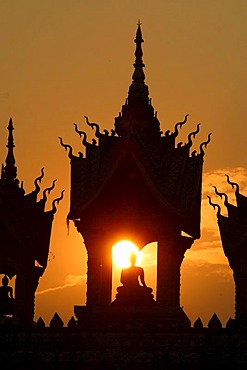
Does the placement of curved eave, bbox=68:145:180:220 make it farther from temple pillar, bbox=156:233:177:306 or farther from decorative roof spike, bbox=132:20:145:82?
decorative roof spike, bbox=132:20:145:82

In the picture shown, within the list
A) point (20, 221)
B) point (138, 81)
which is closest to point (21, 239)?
point (20, 221)

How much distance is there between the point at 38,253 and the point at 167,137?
7163mm

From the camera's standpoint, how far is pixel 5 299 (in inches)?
3457

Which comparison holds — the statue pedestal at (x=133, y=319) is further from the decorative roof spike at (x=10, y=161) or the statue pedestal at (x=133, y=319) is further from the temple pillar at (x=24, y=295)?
the decorative roof spike at (x=10, y=161)

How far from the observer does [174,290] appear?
8688 cm

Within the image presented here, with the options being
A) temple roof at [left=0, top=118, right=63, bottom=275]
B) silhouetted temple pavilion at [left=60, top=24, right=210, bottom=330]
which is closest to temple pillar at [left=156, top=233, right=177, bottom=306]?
silhouetted temple pavilion at [left=60, top=24, right=210, bottom=330]

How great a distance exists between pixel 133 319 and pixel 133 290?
5.56 feet

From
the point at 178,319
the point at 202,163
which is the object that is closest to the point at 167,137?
the point at 202,163

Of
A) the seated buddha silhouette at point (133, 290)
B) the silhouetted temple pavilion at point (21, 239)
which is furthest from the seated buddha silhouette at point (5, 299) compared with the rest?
the seated buddha silhouette at point (133, 290)

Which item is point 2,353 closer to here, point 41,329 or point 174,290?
point 41,329

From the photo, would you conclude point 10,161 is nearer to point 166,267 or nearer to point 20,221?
point 20,221

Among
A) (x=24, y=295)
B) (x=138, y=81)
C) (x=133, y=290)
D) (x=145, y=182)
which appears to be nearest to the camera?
(x=133, y=290)

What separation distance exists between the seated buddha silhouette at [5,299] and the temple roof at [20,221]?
0.70 meters

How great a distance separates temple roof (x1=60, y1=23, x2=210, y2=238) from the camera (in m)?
86.4
